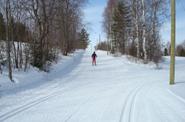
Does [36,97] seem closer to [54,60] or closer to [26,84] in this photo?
[26,84]

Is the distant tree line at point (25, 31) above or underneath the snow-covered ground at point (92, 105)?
above

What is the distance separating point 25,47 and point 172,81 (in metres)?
11.0

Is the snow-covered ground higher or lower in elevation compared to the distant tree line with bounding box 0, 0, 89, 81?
lower

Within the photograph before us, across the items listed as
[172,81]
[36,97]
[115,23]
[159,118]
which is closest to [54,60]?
[172,81]

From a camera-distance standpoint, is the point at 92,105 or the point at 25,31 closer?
the point at 92,105

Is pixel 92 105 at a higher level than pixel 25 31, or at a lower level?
lower

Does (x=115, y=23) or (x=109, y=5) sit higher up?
(x=109, y=5)

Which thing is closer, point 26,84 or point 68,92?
point 68,92

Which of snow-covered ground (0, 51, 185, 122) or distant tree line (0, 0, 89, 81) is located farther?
distant tree line (0, 0, 89, 81)

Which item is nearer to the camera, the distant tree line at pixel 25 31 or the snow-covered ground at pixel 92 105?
the snow-covered ground at pixel 92 105

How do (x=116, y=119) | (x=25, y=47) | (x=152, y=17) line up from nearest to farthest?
1. (x=116, y=119)
2. (x=25, y=47)
3. (x=152, y=17)

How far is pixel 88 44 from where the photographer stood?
13225 centimetres

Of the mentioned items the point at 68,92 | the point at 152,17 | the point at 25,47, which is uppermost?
the point at 152,17

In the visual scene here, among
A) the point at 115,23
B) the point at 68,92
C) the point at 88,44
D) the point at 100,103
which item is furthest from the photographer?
the point at 88,44
